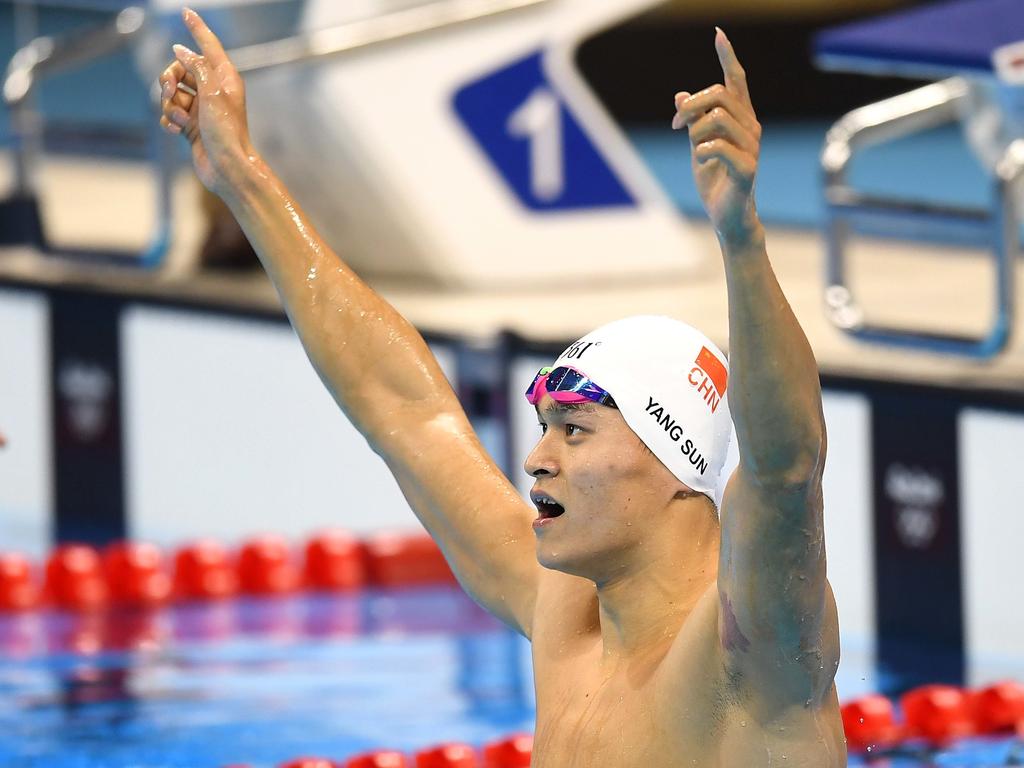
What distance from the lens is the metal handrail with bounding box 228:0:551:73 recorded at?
7.14 metres

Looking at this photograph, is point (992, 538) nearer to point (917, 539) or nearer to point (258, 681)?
point (917, 539)

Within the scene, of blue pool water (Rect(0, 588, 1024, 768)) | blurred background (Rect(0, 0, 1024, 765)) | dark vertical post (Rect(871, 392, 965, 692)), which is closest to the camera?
blue pool water (Rect(0, 588, 1024, 768))

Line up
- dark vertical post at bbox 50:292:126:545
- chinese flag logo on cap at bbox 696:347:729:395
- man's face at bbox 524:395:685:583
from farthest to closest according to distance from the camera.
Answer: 1. dark vertical post at bbox 50:292:126:545
2. chinese flag logo on cap at bbox 696:347:729:395
3. man's face at bbox 524:395:685:583

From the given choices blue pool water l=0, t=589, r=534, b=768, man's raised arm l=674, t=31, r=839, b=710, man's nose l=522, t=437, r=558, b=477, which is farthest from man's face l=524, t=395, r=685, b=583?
blue pool water l=0, t=589, r=534, b=768

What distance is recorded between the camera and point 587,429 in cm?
226

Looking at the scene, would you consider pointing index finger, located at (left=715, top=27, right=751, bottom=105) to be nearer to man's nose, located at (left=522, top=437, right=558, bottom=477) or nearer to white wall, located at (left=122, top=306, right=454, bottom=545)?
man's nose, located at (left=522, top=437, right=558, bottom=477)

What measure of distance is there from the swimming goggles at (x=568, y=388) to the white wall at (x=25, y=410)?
5.53m

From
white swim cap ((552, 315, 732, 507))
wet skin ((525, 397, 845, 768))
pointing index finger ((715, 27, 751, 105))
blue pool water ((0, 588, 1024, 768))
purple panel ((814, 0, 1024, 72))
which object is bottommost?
blue pool water ((0, 588, 1024, 768))

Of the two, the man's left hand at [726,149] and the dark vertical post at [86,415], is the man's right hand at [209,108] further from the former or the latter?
the dark vertical post at [86,415]

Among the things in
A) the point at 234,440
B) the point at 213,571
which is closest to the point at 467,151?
the point at 234,440

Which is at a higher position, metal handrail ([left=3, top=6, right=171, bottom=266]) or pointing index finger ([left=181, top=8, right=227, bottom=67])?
metal handrail ([left=3, top=6, right=171, bottom=266])

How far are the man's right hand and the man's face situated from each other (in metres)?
0.69

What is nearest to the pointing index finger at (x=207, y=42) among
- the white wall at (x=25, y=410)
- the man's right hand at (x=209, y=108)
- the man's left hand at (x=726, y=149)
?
the man's right hand at (x=209, y=108)

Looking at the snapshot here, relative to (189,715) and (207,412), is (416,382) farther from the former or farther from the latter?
(207,412)
